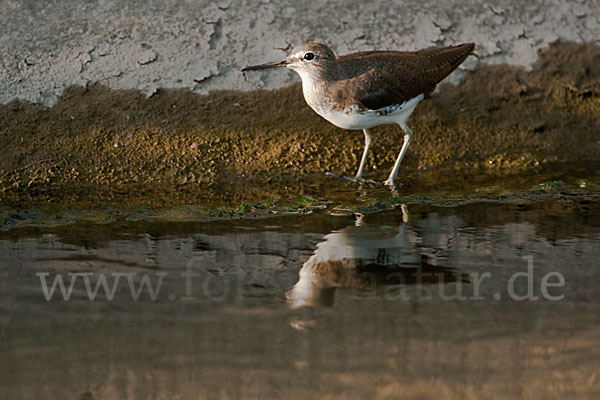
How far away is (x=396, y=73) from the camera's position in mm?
6656

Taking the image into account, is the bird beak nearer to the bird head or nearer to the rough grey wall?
the bird head

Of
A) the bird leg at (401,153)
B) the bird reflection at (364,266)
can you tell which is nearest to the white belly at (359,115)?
the bird leg at (401,153)

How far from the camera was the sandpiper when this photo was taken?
21.3 feet

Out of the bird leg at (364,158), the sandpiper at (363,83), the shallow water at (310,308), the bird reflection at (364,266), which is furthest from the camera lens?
the bird leg at (364,158)

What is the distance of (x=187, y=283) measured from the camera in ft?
15.7

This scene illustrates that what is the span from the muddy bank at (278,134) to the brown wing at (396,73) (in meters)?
0.48

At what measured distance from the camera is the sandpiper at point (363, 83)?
21.3 ft

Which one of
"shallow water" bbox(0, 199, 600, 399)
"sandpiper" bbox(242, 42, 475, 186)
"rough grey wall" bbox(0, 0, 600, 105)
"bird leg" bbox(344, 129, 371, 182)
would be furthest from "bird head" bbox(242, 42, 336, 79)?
"shallow water" bbox(0, 199, 600, 399)

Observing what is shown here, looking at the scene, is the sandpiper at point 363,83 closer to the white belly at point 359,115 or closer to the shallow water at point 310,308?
the white belly at point 359,115

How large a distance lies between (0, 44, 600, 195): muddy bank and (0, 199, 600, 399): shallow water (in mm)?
1031

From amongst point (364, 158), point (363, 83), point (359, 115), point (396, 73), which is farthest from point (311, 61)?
point (364, 158)

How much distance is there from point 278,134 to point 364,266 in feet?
7.52

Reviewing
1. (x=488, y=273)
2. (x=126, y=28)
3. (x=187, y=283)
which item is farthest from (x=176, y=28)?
(x=488, y=273)

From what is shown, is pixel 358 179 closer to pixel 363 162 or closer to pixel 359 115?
pixel 363 162
